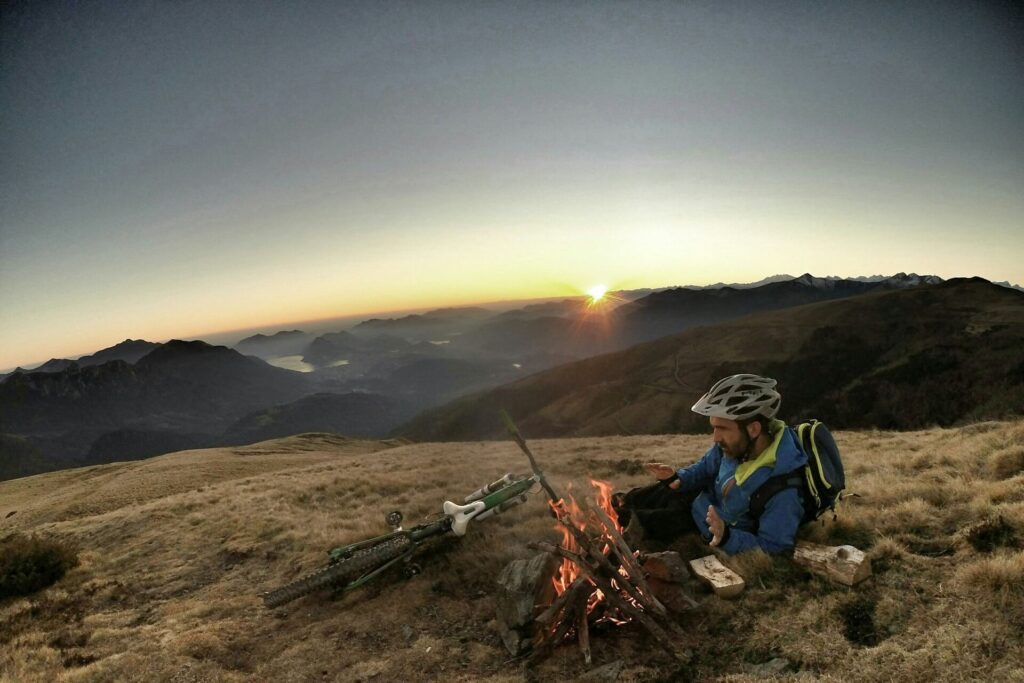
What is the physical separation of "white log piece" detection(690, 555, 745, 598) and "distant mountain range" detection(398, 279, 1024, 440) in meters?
69.4

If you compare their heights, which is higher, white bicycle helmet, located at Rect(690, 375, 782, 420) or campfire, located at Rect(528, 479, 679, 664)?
white bicycle helmet, located at Rect(690, 375, 782, 420)

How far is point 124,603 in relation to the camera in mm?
10328

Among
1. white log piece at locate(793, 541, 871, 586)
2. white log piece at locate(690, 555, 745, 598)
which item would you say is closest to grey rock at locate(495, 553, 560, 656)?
white log piece at locate(690, 555, 745, 598)

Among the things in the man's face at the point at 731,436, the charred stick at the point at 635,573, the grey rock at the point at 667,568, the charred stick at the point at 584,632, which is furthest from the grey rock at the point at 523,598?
the man's face at the point at 731,436

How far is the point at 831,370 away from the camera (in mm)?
108625

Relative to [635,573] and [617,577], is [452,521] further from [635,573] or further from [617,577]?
[635,573]

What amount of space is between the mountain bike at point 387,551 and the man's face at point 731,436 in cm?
337

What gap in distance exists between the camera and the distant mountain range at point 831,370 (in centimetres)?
7556

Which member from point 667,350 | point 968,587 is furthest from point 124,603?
point 667,350

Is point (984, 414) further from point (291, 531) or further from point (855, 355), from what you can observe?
point (291, 531)

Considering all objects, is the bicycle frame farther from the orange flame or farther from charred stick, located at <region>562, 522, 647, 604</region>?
charred stick, located at <region>562, 522, 647, 604</region>

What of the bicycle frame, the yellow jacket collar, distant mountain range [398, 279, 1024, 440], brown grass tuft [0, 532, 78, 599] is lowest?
distant mountain range [398, 279, 1024, 440]

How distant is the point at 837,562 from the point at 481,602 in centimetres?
540

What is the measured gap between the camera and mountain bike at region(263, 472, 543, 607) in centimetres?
857
